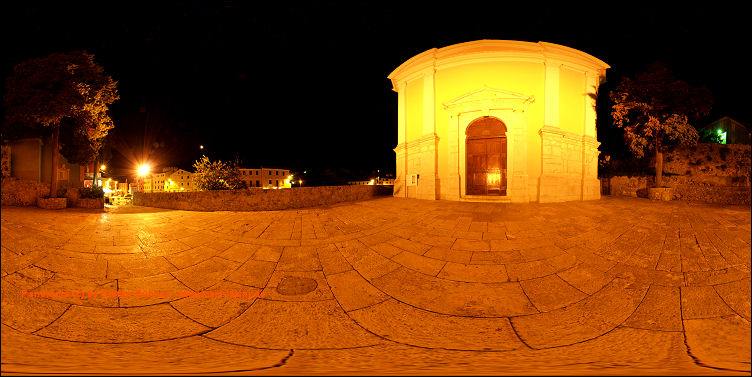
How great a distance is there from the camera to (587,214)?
24.4 ft

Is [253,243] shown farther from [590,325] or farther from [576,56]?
[576,56]

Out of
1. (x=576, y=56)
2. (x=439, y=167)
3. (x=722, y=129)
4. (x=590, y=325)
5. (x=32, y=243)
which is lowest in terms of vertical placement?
(x=590, y=325)

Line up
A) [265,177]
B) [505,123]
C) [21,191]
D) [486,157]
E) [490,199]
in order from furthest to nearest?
[265,177] < [486,157] < [505,123] < [490,199] < [21,191]

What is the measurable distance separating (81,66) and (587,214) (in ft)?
58.8

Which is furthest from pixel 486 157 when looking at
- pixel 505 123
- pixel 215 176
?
pixel 215 176

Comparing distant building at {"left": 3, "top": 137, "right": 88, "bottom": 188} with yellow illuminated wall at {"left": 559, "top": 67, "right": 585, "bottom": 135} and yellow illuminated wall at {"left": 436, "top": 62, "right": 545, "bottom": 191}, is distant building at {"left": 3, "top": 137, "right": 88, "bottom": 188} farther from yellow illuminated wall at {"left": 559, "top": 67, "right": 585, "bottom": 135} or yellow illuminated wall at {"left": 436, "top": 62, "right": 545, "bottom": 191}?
yellow illuminated wall at {"left": 559, "top": 67, "right": 585, "bottom": 135}

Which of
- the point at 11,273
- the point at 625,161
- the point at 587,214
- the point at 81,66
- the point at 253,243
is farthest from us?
the point at 625,161

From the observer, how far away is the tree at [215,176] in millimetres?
13914

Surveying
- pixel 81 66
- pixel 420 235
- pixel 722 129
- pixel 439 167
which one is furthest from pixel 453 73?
pixel 722 129

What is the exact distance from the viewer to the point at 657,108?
11.6m

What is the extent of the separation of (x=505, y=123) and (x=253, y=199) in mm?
11084

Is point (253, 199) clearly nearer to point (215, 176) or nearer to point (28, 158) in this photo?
point (215, 176)

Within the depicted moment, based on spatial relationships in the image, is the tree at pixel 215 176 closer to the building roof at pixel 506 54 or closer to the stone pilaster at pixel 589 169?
the building roof at pixel 506 54

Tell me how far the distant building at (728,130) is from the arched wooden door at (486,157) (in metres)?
17.0
